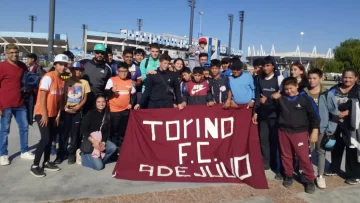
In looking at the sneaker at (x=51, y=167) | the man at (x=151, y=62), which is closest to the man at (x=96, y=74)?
the man at (x=151, y=62)

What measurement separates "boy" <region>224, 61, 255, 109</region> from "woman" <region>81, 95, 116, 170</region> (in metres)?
2.02

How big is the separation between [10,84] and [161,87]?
7.83 ft

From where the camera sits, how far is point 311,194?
4.19 meters

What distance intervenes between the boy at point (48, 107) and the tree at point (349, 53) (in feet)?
176

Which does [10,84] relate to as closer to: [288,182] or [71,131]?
[71,131]

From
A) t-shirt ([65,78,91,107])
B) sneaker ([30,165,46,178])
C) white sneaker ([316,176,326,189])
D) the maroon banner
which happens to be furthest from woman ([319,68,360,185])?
sneaker ([30,165,46,178])

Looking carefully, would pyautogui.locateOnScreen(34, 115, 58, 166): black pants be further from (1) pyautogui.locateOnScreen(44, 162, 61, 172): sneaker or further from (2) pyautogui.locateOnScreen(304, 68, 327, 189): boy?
(2) pyautogui.locateOnScreen(304, 68, 327, 189): boy

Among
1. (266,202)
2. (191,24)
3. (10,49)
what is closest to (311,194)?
(266,202)

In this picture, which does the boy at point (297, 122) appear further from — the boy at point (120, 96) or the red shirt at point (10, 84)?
the red shirt at point (10, 84)

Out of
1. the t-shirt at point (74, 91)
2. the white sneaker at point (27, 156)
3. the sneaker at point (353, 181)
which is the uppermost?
the t-shirt at point (74, 91)

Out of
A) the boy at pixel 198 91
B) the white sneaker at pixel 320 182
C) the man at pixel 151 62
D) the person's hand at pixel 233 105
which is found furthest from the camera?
the man at pixel 151 62

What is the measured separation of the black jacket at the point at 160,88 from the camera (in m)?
5.22

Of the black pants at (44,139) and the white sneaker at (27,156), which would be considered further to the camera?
the white sneaker at (27,156)

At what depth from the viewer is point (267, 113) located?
15.9ft
